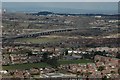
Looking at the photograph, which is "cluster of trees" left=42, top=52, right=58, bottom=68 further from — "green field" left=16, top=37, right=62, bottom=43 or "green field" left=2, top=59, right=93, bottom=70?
"green field" left=16, top=37, right=62, bottom=43

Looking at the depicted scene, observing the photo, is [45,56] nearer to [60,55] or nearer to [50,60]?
[60,55]

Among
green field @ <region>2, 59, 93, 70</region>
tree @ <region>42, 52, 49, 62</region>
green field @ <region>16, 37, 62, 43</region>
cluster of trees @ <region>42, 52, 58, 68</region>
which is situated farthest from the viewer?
green field @ <region>16, 37, 62, 43</region>

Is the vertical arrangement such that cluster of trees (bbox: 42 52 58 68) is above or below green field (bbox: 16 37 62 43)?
below

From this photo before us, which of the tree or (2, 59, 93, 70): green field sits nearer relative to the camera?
(2, 59, 93, 70): green field

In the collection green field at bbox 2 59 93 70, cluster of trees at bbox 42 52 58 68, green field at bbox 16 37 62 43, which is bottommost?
green field at bbox 2 59 93 70

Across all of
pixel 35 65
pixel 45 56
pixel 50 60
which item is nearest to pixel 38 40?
pixel 45 56

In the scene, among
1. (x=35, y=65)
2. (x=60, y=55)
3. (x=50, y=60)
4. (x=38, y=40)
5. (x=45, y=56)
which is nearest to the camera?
(x=35, y=65)

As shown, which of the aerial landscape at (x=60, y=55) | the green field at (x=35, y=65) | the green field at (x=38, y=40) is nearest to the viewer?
the aerial landscape at (x=60, y=55)

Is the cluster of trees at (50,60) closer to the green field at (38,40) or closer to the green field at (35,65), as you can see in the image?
the green field at (35,65)

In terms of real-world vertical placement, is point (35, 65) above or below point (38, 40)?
below

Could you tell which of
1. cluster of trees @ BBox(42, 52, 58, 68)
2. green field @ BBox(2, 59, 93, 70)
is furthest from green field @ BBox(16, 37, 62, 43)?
green field @ BBox(2, 59, 93, 70)

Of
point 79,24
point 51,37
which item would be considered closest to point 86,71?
point 51,37

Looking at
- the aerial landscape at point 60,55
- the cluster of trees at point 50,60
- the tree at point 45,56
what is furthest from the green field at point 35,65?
the tree at point 45,56
